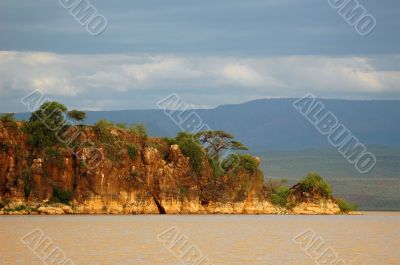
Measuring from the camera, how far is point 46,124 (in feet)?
269

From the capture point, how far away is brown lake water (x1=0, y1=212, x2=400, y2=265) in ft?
130

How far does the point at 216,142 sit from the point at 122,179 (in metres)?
15.4

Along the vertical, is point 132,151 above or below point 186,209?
above

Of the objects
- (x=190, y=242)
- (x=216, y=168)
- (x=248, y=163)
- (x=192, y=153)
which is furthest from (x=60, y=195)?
(x=190, y=242)

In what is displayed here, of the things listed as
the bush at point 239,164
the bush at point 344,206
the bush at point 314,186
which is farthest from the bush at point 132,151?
the bush at point 344,206

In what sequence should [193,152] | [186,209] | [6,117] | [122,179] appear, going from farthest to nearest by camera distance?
[193,152] < [186,209] < [122,179] < [6,117]

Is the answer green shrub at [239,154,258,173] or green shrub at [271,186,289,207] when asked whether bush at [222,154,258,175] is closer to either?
green shrub at [239,154,258,173]

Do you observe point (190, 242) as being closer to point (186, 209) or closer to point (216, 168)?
point (186, 209)

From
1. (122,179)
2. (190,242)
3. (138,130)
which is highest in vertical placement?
(138,130)

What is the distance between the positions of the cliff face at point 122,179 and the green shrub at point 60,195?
15cm

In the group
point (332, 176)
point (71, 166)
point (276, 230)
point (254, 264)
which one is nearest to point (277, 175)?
point (332, 176)

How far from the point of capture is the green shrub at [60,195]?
8006 cm

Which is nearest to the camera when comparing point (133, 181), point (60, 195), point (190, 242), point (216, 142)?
point (190, 242)

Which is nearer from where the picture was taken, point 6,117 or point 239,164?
point 6,117
